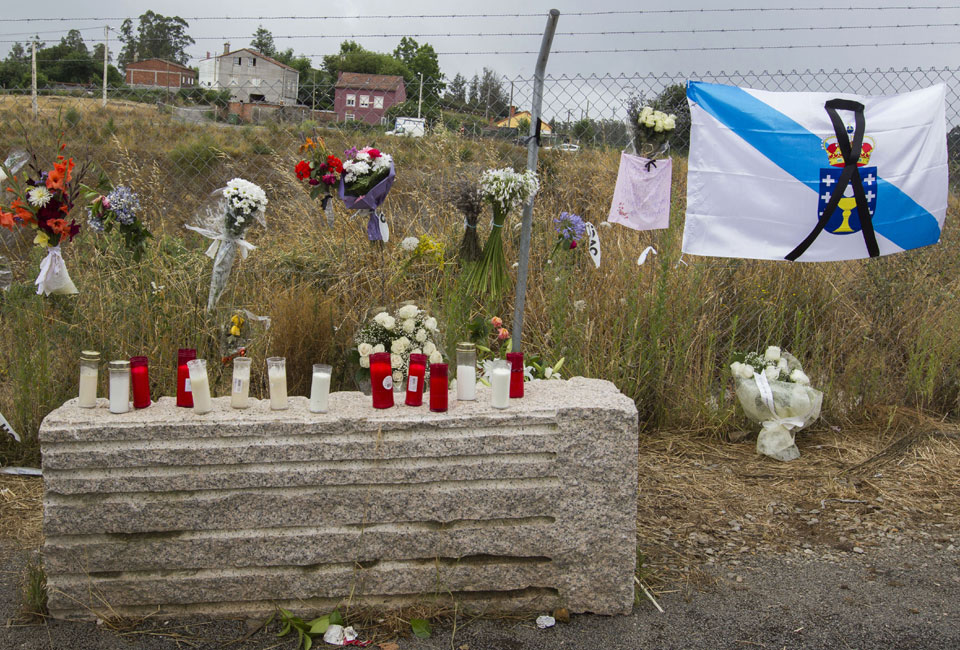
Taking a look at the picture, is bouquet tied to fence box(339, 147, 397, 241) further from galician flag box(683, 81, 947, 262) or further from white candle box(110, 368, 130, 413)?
white candle box(110, 368, 130, 413)

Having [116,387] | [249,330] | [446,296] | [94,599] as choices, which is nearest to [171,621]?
[94,599]

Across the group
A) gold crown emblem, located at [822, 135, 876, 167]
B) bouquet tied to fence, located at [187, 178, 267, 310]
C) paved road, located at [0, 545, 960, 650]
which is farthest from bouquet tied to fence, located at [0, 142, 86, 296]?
gold crown emblem, located at [822, 135, 876, 167]

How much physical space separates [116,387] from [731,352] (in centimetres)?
360

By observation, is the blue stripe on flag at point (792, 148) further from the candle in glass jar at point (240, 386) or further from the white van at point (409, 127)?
the candle in glass jar at point (240, 386)

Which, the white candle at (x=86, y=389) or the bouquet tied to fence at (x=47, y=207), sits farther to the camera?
the bouquet tied to fence at (x=47, y=207)

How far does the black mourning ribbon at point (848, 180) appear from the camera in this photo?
4676mm

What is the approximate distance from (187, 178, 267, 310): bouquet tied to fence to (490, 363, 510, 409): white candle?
2180mm

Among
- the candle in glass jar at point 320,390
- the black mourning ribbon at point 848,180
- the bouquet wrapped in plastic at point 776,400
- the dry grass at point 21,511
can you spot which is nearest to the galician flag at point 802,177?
the black mourning ribbon at point 848,180

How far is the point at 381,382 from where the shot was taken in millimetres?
2680

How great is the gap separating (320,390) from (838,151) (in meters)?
3.60

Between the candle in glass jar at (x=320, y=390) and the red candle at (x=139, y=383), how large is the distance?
57cm

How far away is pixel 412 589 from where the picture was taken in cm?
269

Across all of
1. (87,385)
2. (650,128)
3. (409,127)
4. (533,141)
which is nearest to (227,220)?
(533,141)

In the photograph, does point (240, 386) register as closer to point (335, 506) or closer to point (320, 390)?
point (320, 390)
